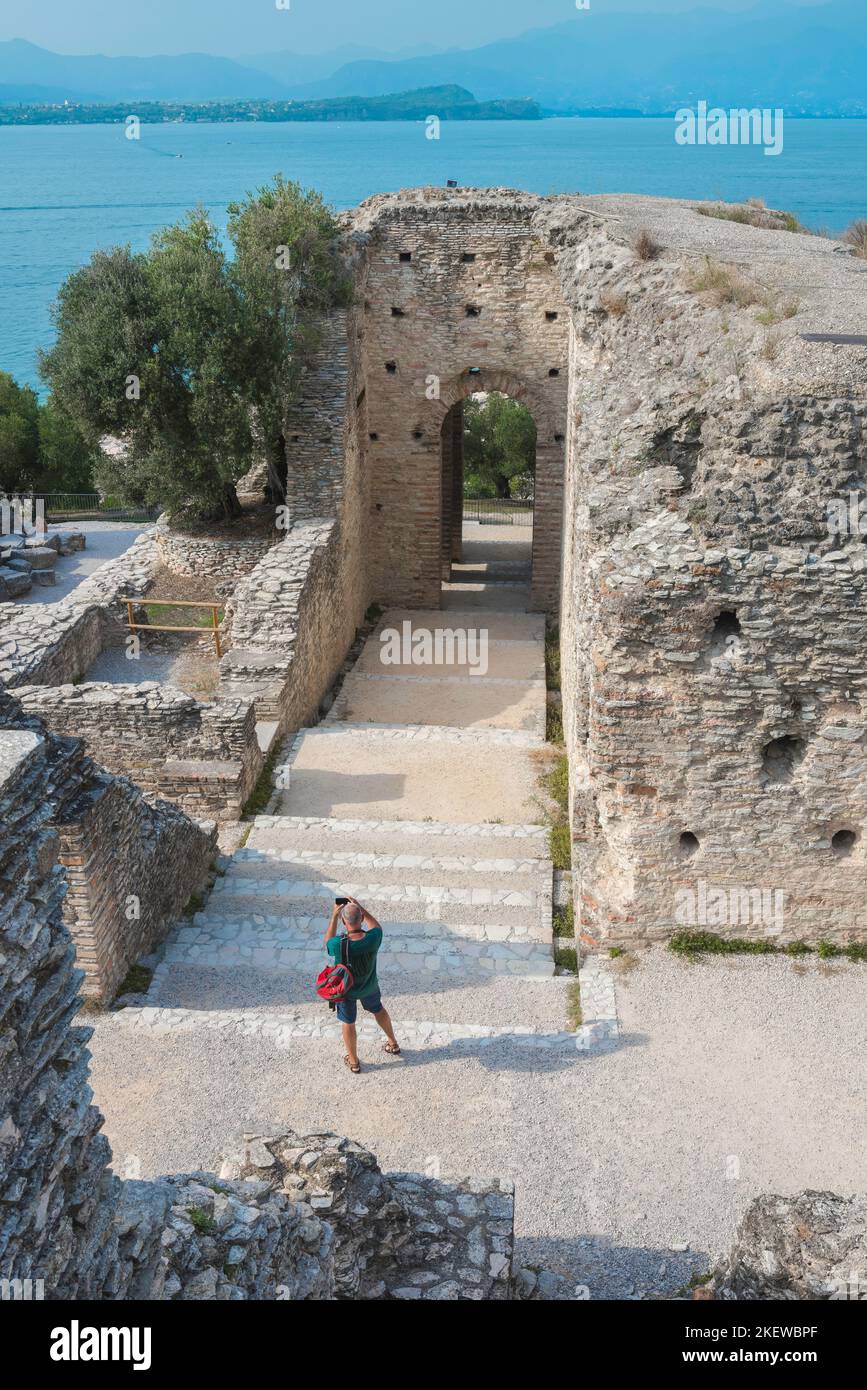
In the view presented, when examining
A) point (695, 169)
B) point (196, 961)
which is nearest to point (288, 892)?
point (196, 961)

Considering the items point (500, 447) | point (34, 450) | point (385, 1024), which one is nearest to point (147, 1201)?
point (385, 1024)

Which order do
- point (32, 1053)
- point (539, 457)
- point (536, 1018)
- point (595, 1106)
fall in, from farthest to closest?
point (539, 457) < point (536, 1018) < point (595, 1106) < point (32, 1053)

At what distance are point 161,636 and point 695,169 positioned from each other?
464 ft

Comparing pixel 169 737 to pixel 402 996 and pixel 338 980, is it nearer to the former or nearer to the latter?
pixel 402 996

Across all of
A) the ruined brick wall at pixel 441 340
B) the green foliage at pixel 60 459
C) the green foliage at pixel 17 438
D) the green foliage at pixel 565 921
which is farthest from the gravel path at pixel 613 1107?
the green foliage at pixel 17 438

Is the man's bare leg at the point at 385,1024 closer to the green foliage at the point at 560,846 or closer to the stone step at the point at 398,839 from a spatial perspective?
the stone step at the point at 398,839

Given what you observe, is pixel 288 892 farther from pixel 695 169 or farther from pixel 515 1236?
pixel 695 169

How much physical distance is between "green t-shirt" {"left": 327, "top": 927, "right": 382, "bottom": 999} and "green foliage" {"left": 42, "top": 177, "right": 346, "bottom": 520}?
10.3 meters

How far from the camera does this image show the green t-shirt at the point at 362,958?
673cm

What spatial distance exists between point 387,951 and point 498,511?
2107 cm

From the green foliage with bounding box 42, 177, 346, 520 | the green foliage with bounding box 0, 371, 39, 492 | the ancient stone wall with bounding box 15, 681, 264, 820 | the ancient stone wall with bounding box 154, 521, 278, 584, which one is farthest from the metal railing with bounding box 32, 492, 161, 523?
the ancient stone wall with bounding box 15, 681, 264, 820

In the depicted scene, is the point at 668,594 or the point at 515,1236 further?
the point at 668,594

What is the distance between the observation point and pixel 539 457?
671 inches

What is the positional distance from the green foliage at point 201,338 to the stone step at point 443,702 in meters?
4.06
